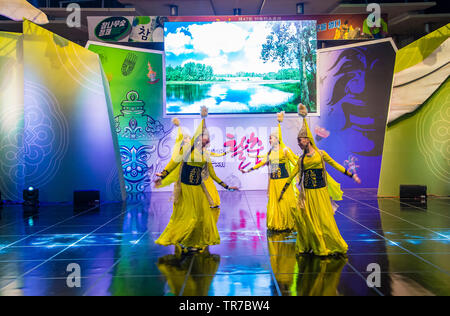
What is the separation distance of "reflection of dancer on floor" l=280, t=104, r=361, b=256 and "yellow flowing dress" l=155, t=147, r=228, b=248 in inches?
43.3

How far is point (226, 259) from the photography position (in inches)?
188

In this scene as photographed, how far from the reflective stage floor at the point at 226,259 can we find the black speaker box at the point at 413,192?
175 centimetres

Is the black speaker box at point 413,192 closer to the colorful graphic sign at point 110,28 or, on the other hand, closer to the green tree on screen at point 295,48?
the green tree on screen at point 295,48

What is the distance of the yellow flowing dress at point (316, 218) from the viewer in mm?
4801

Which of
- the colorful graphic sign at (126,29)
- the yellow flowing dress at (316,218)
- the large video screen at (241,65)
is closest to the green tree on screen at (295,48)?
the large video screen at (241,65)

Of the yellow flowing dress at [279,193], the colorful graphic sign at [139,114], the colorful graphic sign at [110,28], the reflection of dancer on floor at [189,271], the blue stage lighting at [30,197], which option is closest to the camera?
the reflection of dancer on floor at [189,271]

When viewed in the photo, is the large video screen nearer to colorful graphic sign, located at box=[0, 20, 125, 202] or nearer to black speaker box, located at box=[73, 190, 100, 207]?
→ colorful graphic sign, located at box=[0, 20, 125, 202]

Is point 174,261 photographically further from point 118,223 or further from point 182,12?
point 182,12

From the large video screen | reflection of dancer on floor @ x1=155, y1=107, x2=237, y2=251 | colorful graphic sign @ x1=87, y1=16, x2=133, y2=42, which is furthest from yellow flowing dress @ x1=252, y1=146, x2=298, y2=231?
colorful graphic sign @ x1=87, y1=16, x2=133, y2=42

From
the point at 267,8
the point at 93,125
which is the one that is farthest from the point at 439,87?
the point at 93,125

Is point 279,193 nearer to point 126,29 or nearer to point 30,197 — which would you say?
point 30,197

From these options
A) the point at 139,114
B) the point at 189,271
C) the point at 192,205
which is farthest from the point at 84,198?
the point at 189,271

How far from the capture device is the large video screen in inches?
484

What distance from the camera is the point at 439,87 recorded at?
9.99 m
